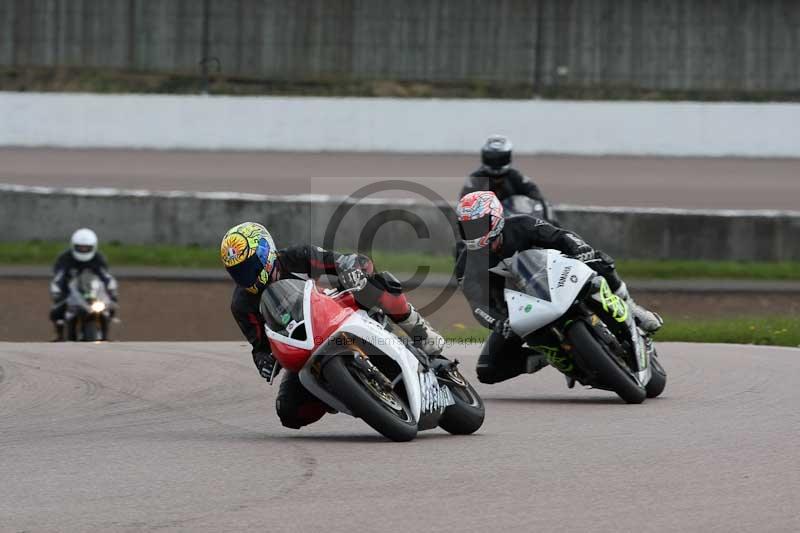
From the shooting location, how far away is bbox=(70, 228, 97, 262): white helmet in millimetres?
16609

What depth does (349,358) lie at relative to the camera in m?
7.03

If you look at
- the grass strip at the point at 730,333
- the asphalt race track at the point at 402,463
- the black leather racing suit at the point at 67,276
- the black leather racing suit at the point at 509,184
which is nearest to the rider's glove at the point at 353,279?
the asphalt race track at the point at 402,463

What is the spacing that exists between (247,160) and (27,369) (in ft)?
54.2

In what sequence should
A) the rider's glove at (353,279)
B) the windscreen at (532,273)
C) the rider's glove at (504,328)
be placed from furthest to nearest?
the rider's glove at (504,328) → the windscreen at (532,273) → the rider's glove at (353,279)

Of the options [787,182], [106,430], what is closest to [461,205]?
[106,430]

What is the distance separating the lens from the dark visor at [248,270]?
7477mm

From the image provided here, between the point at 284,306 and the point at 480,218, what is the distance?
214cm

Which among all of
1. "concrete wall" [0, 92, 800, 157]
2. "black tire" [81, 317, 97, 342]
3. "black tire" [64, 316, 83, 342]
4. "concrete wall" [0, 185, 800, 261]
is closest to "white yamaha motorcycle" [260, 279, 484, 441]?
"black tire" [81, 317, 97, 342]

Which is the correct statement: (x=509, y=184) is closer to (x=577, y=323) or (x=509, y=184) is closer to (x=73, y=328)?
(x=577, y=323)

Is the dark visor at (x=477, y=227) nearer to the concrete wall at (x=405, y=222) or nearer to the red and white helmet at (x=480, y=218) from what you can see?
the red and white helmet at (x=480, y=218)

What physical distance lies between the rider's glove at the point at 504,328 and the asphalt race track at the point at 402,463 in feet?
1.53

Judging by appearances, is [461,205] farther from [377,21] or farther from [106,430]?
[377,21]

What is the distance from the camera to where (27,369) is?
11.2m

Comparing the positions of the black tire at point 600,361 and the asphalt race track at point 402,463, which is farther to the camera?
the black tire at point 600,361
